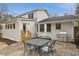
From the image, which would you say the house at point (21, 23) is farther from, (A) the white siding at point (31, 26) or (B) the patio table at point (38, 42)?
(B) the patio table at point (38, 42)

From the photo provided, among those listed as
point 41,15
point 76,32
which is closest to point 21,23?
point 41,15

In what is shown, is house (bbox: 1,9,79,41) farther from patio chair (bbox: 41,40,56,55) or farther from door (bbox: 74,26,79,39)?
patio chair (bbox: 41,40,56,55)

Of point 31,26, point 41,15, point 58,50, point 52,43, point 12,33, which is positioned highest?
point 41,15

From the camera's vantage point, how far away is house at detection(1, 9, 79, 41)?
140 inches

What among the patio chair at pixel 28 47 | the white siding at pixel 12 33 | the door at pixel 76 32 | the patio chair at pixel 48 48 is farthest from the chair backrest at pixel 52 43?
the white siding at pixel 12 33

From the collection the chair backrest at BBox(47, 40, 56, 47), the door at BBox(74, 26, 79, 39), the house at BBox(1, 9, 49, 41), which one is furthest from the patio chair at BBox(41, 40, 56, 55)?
the door at BBox(74, 26, 79, 39)

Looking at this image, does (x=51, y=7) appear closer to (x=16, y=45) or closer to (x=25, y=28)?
(x=25, y=28)

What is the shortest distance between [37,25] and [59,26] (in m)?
0.45

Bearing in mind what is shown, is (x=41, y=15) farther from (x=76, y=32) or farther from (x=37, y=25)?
(x=76, y=32)

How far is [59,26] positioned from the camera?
355cm

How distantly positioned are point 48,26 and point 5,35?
895mm

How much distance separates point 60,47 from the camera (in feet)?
11.7

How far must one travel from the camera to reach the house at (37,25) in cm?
356

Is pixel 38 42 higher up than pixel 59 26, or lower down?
lower down
